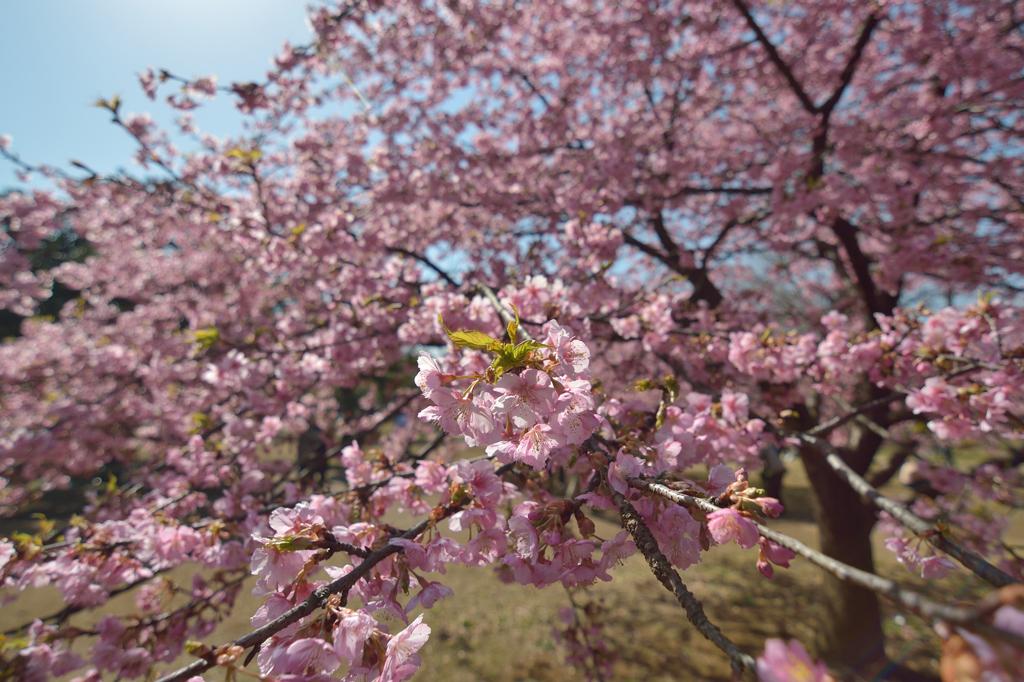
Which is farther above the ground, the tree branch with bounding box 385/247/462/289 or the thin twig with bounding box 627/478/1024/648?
the tree branch with bounding box 385/247/462/289

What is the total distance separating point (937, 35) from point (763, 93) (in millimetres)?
1851

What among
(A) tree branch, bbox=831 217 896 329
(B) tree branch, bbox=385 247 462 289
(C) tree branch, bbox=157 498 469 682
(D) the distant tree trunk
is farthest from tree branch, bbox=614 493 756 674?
(A) tree branch, bbox=831 217 896 329

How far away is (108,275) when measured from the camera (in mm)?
10836

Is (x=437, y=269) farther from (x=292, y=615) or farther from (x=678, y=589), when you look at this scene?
(x=678, y=589)

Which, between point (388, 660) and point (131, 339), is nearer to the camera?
point (388, 660)

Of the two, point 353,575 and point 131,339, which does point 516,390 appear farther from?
point 131,339

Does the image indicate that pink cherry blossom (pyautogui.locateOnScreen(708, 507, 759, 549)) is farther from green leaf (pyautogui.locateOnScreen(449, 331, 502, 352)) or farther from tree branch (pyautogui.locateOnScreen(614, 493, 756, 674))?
green leaf (pyautogui.locateOnScreen(449, 331, 502, 352))

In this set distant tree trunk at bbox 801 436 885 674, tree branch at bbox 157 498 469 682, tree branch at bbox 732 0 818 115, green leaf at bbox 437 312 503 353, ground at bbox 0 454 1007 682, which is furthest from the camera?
ground at bbox 0 454 1007 682

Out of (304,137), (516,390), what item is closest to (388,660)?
(516,390)

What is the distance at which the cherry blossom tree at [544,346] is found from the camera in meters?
1.16

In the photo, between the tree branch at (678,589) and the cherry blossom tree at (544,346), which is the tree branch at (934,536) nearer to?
the cherry blossom tree at (544,346)

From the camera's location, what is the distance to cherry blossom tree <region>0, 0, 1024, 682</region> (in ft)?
3.80

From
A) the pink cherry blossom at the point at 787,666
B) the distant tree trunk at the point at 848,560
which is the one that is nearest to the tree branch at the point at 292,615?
the pink cherry blossom at the point at 787,666

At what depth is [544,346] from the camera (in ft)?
3.64
